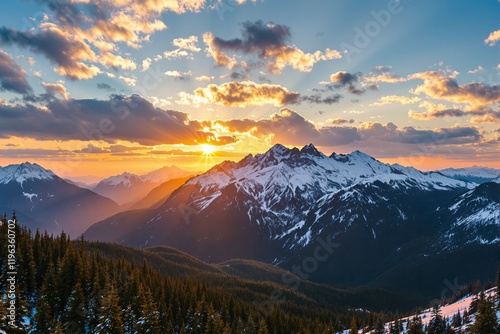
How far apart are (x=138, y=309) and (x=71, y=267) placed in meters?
27.0

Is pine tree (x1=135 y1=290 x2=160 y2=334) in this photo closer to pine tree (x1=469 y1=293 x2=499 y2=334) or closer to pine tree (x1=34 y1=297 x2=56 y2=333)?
pine tree (x1=34 y1=297 x2=56 y2=333)

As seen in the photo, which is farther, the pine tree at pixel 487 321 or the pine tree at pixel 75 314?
the pine tree at pixel 75 314

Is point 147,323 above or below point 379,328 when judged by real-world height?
above

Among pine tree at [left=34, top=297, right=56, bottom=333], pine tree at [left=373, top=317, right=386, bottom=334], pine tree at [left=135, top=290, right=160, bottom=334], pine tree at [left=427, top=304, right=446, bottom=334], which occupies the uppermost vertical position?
pine tree at [left=34, top=297, right=56, bottom=333]

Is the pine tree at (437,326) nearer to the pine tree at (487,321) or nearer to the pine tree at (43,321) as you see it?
the pine tree at (487,321)

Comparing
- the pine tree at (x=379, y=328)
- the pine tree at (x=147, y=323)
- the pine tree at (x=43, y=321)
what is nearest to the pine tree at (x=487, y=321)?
the pine tree at (x=379, y=328)

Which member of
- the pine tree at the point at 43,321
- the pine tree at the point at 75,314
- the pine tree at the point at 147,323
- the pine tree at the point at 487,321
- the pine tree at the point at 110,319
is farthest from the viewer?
the pine tree at the point at 147,323

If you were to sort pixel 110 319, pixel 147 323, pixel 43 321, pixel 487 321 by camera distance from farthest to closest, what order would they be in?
pixel 147 323
pixel 43 321
pixel 487 321
pixel 110 319

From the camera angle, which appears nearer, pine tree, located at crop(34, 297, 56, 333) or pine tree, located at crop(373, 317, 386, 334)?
pine tree, located at crop(34, 297, 56, 333)

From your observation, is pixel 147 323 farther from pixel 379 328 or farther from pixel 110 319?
pixel 379 328

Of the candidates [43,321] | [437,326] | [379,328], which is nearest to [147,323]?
[43,321]

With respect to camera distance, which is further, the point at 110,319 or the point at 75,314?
the point at 75,314

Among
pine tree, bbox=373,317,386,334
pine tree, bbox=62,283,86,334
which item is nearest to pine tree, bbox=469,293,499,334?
pine tree, bbox=373,317,386,334

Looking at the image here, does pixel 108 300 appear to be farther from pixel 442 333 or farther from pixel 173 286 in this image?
pixel 442 333
